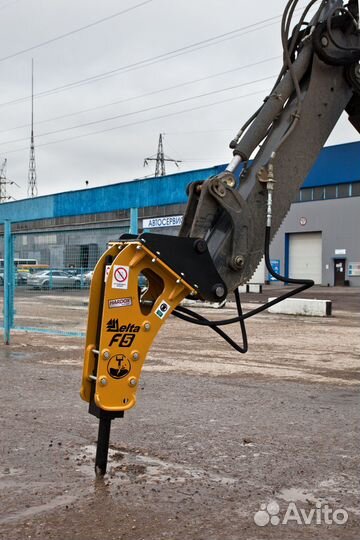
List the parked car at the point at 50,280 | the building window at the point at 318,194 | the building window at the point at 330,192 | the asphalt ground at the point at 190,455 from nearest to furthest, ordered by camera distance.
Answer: the asphalt ground at the point at 190,455 → the parked car at the point at 50,280 → the building window at the point at 330,192 → the building window at the point at 318,194

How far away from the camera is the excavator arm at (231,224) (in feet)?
13.5

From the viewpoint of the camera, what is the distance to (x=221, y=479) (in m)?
4.82

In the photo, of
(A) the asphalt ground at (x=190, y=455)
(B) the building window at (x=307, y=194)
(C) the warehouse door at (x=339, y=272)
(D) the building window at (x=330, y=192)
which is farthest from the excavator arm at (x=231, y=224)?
(B) the building window at (x=307, y=194)

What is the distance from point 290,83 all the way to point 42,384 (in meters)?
5.31

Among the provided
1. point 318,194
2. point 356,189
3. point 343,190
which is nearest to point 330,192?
point 318,194

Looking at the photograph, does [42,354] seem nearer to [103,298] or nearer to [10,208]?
[103,298]

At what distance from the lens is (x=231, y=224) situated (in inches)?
170

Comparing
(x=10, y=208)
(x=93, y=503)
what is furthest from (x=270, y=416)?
(x=10, y=208)

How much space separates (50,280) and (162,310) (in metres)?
10.4

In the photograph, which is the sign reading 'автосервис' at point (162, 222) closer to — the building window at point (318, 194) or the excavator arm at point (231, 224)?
the excavator arm at point (231, 224)

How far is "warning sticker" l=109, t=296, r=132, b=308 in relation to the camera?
4082mm

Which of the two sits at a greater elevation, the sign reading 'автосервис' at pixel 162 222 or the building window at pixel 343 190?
the building window at pixel 343 190

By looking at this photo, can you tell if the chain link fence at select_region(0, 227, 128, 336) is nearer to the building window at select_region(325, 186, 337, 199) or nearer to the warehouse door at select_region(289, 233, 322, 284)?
the building window at select_region(325, 186, 337, 199)

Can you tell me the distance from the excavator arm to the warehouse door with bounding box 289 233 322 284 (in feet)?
150
